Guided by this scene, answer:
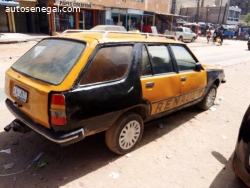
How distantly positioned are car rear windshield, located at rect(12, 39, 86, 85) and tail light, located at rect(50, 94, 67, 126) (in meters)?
0.19

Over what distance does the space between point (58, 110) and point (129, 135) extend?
1.22 meters

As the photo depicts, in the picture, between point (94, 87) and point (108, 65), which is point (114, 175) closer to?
point (94, 87)

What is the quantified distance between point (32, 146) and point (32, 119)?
0.80 metres

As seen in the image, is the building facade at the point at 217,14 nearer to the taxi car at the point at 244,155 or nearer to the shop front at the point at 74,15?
the shop front at the point at 74,15

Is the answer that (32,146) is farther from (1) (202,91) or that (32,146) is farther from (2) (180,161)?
(1) (202,91)

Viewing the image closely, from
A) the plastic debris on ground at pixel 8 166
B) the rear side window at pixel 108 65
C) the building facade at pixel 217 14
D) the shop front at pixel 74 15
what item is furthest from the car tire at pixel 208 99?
the building facade at pixel 217 14

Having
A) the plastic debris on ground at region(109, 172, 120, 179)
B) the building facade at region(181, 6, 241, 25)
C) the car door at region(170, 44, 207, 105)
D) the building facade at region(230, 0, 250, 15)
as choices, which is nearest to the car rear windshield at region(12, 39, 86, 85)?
the plastic debris on ground at region(109, 172, 120, 179)

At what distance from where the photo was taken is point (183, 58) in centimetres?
398

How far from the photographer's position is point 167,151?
11.0 ft

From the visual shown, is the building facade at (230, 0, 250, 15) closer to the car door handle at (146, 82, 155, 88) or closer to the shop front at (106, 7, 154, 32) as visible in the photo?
the shop front at (106, 7, 154, 32)

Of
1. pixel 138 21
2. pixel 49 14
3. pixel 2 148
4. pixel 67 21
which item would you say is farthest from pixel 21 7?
pixel 2 148

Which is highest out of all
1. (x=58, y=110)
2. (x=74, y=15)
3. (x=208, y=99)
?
(x=74, y=15)

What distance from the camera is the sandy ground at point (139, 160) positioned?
2.68m

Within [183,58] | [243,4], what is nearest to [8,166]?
[183,58]
